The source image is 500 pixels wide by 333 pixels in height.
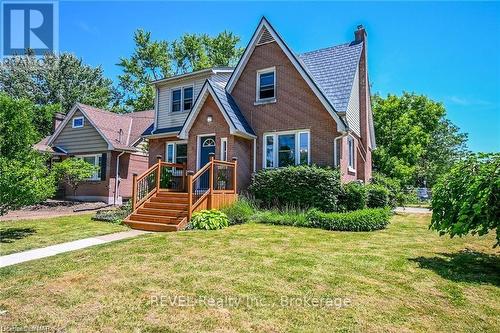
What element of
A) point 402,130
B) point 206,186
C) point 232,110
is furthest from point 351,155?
point 402,130

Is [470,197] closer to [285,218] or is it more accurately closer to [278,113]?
[285,218]

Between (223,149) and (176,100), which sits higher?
(176,100)

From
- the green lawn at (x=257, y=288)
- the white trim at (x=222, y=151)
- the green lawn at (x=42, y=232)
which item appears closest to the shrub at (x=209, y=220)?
the green lawn at (x=257, y=288)

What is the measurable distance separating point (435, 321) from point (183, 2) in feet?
40.0

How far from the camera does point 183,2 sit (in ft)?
37.4

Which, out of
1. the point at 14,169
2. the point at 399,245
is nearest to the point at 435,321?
the point at 399,245

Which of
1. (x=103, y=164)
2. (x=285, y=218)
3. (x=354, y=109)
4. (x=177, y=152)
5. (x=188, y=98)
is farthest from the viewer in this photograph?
(x=103, y=164)

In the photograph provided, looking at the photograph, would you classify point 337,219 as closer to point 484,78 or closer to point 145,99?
point 484,78

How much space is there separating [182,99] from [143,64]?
25.3m

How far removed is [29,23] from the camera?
10031 millimetres

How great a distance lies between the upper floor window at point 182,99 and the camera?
18.5m

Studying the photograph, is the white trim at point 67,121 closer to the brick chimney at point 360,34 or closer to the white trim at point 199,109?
the white trim at point 199,109

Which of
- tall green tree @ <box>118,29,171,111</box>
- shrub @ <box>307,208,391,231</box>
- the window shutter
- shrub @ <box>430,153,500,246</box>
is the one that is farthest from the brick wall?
tall green tree @ <box>118,29,171,111</box>

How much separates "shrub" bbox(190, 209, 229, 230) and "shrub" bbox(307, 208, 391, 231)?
10.5 feet
